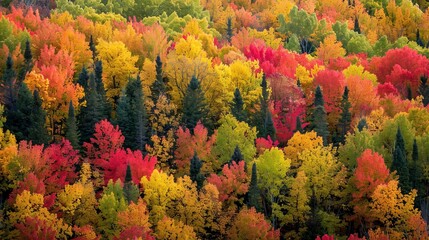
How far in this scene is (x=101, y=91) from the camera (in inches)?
4537

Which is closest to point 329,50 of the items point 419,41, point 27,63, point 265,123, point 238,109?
point 419,41

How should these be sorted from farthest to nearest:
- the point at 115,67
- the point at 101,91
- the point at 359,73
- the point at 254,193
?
the point at 359,73, the point at 115,67, the point at 101,91, the point at 254,193

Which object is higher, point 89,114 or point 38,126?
point 89,114

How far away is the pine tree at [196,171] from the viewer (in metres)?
99.5

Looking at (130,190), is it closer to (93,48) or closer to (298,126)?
(298,126)

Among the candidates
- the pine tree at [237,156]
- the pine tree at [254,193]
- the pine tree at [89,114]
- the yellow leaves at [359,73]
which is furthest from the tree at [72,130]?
the yellow leaves at [359,73]

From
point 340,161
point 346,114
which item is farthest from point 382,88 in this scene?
point 340,161

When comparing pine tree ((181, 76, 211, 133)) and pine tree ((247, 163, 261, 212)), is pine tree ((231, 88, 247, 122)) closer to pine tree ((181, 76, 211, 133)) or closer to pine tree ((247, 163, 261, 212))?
pine tree ((181, 76, 211, 133))

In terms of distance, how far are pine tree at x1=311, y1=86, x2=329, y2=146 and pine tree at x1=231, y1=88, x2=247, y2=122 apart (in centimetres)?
877

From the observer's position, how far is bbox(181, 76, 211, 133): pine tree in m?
113

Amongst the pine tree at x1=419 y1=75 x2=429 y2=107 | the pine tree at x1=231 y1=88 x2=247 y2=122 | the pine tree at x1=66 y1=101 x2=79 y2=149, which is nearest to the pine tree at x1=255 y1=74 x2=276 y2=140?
the pine tree at x1=231 y1=88 x2=247 y2=122

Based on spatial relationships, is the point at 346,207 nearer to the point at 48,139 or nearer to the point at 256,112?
the point at 256,112

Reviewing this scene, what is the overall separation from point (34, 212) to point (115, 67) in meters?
37.1

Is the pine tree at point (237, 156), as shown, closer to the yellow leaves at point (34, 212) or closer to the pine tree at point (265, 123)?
the pine tree at point (265, 123)
